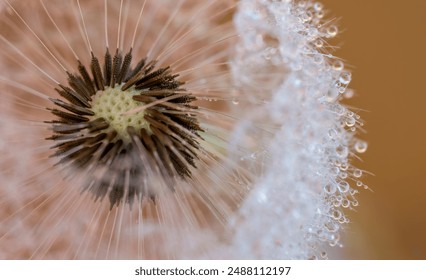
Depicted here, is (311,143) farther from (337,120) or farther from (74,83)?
(74,83)

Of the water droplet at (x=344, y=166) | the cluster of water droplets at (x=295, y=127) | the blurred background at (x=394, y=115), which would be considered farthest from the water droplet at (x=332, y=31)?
the blurred background at (x=394, y=115)

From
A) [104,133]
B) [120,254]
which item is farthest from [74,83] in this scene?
[120,254]

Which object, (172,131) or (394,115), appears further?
(394,115)

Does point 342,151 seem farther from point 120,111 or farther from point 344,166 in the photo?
point 120,111

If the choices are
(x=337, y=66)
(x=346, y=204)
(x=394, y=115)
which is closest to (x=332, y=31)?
(x=337, y=66)

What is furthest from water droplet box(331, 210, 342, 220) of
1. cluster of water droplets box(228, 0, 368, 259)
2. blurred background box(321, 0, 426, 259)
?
blurred background box(321, 0, 426, 259)

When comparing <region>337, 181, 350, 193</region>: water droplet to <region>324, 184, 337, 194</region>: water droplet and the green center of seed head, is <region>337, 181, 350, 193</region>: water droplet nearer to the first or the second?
<region>324, 184, 337, 194</region>: water droplet
